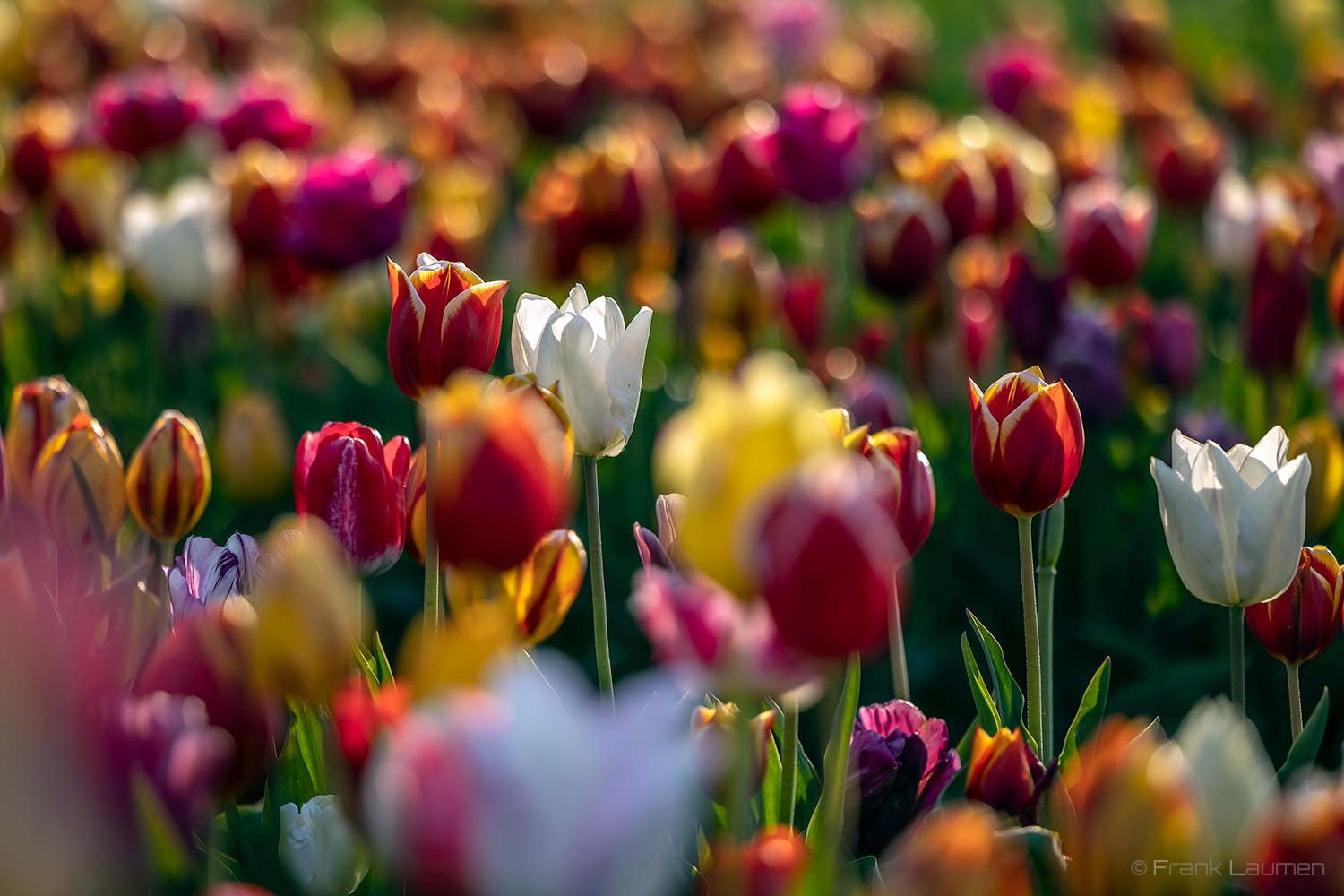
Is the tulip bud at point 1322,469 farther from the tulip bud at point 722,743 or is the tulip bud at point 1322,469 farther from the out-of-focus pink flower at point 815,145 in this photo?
the out-of-focus pink flower at point 815,145

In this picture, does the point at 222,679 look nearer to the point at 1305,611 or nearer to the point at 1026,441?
the point at 1026,441

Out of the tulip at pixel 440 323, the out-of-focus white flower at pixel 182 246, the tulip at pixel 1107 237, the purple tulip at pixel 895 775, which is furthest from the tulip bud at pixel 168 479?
the tulip at pixel 1107 237

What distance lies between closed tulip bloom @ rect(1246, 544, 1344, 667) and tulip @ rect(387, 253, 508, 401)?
2.22ft

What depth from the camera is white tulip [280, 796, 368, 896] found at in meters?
0.93

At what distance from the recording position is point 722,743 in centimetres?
86

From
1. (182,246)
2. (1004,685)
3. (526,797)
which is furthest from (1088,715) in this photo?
(182,246)

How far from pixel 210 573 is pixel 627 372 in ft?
1.16

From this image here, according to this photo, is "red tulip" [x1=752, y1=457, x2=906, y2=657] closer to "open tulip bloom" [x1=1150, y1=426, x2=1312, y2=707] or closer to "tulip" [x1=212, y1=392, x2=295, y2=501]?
"open tulip bloom" [x1=1150, y1=426, x2=1312, y2=707]

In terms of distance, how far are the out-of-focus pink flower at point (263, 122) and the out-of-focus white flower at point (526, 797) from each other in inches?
90.4

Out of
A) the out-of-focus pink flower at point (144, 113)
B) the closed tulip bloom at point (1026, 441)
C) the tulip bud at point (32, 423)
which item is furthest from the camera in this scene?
the out-of-focus pink flower at point (144, 113)

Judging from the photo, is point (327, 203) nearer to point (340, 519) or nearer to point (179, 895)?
point (340, 519)

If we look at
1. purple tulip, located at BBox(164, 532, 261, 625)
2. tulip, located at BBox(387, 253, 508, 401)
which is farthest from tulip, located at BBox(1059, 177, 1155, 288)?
purple tulip, located at BBox(164, 532, 261, 625)

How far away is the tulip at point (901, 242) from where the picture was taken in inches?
78.2

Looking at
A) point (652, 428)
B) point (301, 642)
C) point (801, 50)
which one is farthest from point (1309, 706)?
point (801, 50)
